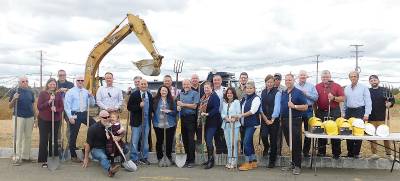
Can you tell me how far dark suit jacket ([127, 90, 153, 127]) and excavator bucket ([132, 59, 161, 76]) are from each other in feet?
16.4

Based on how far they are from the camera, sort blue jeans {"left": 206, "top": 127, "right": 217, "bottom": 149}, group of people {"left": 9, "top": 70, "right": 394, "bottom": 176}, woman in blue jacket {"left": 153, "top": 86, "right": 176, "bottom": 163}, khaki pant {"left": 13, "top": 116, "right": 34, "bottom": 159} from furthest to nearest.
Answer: khaki pant {"left": 13, "top": 116, "right": 34, "bottom": 159}, woman in blue jacket {"left": 153, "top": 86, "right": 176, "bottom": 163}, blue jeans {"left": 206, "top": 127, "right": 217, "bottom": 149}, group of people {"left": 9, "top": 70, "right": 394, "bottom": 176}

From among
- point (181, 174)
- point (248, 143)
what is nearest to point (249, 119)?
point (248, 143)

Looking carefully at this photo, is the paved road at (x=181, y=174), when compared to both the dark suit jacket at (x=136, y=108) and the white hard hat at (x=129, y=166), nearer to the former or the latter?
the white hard hat at (x=129, y=166)

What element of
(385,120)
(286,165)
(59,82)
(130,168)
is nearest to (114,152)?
(130,168)

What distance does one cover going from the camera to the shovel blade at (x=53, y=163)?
29.3 ft

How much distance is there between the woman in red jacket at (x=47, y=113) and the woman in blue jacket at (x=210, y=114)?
2982mm

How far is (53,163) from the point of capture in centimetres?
912

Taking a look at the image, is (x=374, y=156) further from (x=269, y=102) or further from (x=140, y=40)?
(x=140, y=40)

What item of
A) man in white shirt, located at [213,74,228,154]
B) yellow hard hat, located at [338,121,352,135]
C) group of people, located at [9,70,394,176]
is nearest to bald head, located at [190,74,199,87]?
group of people, located at [9,70,394,176]

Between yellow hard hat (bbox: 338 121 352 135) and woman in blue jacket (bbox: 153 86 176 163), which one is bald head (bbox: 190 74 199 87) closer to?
woman in blue jacket (bbox: 153 86 176 163)

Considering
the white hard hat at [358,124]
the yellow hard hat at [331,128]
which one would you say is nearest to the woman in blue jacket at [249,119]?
the yellow hard hat at [331,128]

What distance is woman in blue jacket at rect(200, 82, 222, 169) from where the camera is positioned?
9117 mm

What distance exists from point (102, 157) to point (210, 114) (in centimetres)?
223

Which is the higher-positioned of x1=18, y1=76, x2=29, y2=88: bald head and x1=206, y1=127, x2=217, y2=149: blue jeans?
x1=18, y1=76, x2=29, y2=88: bald head
